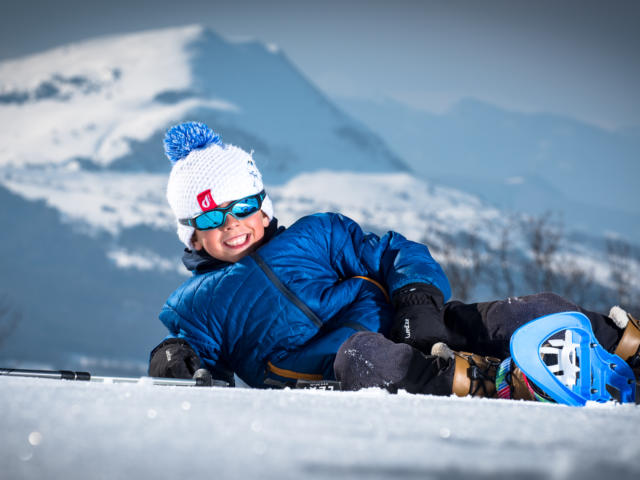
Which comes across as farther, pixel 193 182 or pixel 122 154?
pixel 122 154

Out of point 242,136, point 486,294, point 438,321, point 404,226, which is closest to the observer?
point 438,321

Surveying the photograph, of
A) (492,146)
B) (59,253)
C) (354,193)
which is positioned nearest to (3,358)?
(59,253)

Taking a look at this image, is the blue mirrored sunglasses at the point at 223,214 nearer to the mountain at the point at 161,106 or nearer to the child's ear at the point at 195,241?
the child's ear at the point at 195,241

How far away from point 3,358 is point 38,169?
2335 centimetres

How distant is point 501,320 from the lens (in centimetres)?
167

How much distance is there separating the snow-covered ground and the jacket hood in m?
1.20

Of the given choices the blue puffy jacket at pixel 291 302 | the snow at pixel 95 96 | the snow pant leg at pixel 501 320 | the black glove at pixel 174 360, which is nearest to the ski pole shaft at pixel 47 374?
the black glove at pixel 174 360

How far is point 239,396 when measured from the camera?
90 cm

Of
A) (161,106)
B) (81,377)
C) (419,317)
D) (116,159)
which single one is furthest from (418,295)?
(161,106)

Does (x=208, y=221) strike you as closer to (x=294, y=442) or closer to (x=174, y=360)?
(x=174, y=360)

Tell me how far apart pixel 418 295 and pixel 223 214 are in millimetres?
652

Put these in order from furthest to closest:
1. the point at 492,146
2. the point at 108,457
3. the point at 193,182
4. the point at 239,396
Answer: the point at 492,146, the point at 193,182, the point at 239,396, the point at 108,457

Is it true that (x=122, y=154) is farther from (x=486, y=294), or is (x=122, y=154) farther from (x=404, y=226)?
(x=486, y=294)

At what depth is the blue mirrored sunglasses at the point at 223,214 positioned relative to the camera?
1.92 meters
